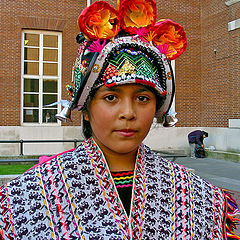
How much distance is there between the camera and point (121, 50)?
5.24ft

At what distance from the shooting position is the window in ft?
43.1

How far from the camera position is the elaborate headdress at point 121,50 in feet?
5.12

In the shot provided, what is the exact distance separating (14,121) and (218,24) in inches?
385

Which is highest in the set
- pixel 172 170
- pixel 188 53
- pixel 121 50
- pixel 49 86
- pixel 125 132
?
pixel 188 53

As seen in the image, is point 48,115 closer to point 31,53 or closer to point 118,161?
point 31,53

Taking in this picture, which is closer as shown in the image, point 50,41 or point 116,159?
point 116,159

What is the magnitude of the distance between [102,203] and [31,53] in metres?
12.7

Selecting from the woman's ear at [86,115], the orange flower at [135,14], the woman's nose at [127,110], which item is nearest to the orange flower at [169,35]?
the orange flower at [135,14]

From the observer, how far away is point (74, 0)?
1335 centimetres

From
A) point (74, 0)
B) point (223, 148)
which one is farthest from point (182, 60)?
point (74, 0)

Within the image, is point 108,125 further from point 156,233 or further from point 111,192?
point 156,233

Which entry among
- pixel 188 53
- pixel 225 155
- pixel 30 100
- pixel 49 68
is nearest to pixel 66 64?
pixel 49 68

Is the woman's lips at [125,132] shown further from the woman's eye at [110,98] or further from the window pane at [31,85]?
the window pane at [31,85]

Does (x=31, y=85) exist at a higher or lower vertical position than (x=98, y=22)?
higher
